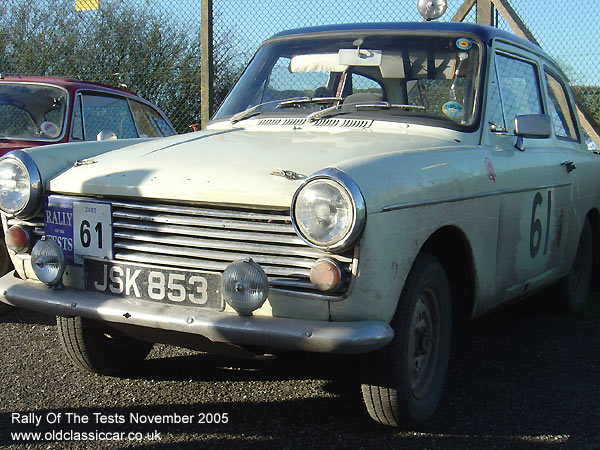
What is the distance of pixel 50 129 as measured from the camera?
5.66 metres

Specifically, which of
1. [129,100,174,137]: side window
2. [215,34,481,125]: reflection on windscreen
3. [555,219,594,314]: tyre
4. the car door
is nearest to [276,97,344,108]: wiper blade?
[215,34,481,125]: reflection on windscreen

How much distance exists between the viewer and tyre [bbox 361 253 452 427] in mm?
2758

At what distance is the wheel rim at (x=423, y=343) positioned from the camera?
292 centimetres

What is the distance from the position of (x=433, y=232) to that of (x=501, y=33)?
167 cm

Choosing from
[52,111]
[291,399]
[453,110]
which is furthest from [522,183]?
[52,111]

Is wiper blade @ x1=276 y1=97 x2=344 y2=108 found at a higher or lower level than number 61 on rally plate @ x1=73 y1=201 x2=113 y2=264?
higher

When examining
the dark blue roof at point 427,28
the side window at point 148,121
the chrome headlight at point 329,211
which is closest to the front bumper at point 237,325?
the chrome headlight at point 329,211

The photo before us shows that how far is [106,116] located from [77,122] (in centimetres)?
49

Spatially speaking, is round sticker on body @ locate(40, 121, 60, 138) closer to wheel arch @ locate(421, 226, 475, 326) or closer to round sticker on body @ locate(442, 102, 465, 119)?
round sticker on body @ locate(442, 102, 465, 119)

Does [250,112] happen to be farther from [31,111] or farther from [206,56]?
[206,56]

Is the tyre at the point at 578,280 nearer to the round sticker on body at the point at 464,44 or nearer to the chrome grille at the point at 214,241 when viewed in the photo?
the round sticker on body at the point at 464,44

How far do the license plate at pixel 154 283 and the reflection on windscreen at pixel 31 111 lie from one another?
2922 mm

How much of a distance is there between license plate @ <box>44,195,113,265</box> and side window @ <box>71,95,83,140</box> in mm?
2760

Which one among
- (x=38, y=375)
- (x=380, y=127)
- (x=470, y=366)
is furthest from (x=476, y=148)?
(x=38, y=375)
